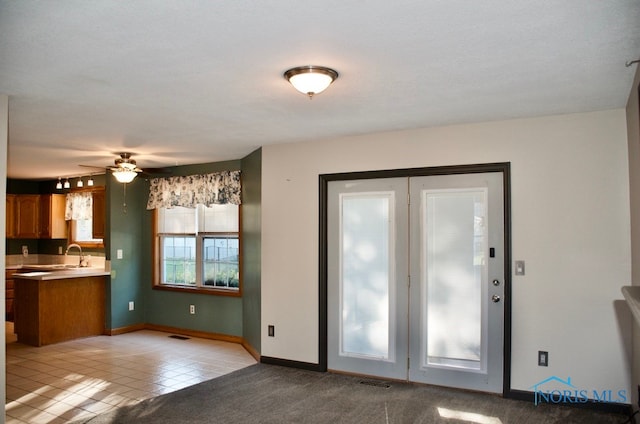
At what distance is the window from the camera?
6.50m

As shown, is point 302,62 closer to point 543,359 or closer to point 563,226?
point 563,226

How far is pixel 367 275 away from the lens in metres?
4.79

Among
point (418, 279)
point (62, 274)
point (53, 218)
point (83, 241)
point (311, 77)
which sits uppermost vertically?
point (311, 77)

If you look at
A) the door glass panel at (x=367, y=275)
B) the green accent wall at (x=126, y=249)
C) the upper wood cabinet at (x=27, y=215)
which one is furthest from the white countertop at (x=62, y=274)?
the door glass panel at (x=367, y=275)

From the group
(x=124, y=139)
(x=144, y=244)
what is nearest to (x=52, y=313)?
(x=144, y=244)

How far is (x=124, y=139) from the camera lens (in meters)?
4.99

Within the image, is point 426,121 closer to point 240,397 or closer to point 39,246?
point 240,397

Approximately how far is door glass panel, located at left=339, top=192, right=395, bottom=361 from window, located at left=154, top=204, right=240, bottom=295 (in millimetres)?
1961

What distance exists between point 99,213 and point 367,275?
4.67m

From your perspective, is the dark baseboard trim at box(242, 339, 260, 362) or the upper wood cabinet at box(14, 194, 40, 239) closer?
the dark baseboard trim at box(242, 339, 260, 362)

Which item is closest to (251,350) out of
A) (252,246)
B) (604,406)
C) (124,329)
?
(252,246)

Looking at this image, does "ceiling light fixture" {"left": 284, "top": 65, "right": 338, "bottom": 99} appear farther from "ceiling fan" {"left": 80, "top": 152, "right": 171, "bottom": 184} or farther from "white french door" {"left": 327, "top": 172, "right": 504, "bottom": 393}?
"ceiling fan" {"left": 80, "top": 152, "right": 171, "bottom": 184}

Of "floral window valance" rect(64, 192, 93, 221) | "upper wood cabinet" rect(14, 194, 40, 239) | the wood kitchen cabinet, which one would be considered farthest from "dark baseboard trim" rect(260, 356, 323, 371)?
"upper wood cabinet" rect(14, 194, 40, 239)

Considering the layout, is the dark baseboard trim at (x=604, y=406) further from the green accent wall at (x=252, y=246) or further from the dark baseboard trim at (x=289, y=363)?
the green accent wall at (x=252, y=246)
